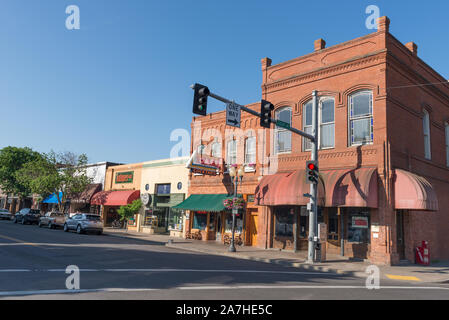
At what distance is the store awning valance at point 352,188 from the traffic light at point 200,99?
858 centimetres

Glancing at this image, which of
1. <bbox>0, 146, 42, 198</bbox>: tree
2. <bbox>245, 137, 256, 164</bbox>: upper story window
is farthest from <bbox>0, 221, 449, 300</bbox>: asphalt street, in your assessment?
<bbox>0, 146, 42, 198</bbox>: tree

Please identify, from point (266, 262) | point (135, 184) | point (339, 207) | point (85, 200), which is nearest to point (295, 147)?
point (339, 207)

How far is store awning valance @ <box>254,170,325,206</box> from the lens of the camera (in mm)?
18203

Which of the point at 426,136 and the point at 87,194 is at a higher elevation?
the point at 426,136

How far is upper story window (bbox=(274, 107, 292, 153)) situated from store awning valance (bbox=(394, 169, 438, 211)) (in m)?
6.77

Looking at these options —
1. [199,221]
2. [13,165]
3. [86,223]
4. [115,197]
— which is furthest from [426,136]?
[13,165]

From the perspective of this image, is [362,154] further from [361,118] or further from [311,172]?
[311,172]

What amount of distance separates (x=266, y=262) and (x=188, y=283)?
26.4 ft

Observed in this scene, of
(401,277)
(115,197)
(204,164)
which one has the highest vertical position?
(204,164)

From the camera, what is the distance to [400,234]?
18.0 metres

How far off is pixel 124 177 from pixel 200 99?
92.6 ft

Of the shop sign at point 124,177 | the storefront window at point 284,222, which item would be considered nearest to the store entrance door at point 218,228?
the storefront window at point 284,222

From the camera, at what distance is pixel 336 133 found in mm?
19094

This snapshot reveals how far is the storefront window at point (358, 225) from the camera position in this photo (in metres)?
17.5
